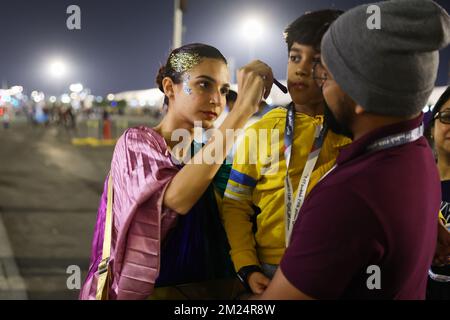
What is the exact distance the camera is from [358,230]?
0.95 m

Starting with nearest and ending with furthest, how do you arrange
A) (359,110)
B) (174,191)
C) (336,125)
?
(359,110), (336,125), (174,191)

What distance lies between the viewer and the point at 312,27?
4.73 ft

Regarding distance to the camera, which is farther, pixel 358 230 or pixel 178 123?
pixel 178 123

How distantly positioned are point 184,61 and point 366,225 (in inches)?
35.3

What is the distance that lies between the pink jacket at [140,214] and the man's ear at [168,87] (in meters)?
0.20

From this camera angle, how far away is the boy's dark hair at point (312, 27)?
4.71 ft

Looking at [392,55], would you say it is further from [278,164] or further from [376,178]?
[278,164]

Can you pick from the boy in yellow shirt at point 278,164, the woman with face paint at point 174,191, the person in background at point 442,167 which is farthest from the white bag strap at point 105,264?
the person in background at point 442,167

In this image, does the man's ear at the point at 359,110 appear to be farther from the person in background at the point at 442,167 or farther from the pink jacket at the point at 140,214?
the person in background at the point at 442,167

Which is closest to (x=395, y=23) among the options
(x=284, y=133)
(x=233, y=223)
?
(x=284, y=133)

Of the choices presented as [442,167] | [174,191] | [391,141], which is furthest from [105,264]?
[442,167]

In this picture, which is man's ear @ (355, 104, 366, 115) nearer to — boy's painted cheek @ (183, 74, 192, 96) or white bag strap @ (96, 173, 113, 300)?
boy's painted cheek @ (183, 74, 192, 96)

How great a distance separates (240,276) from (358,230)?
2.01 feet
